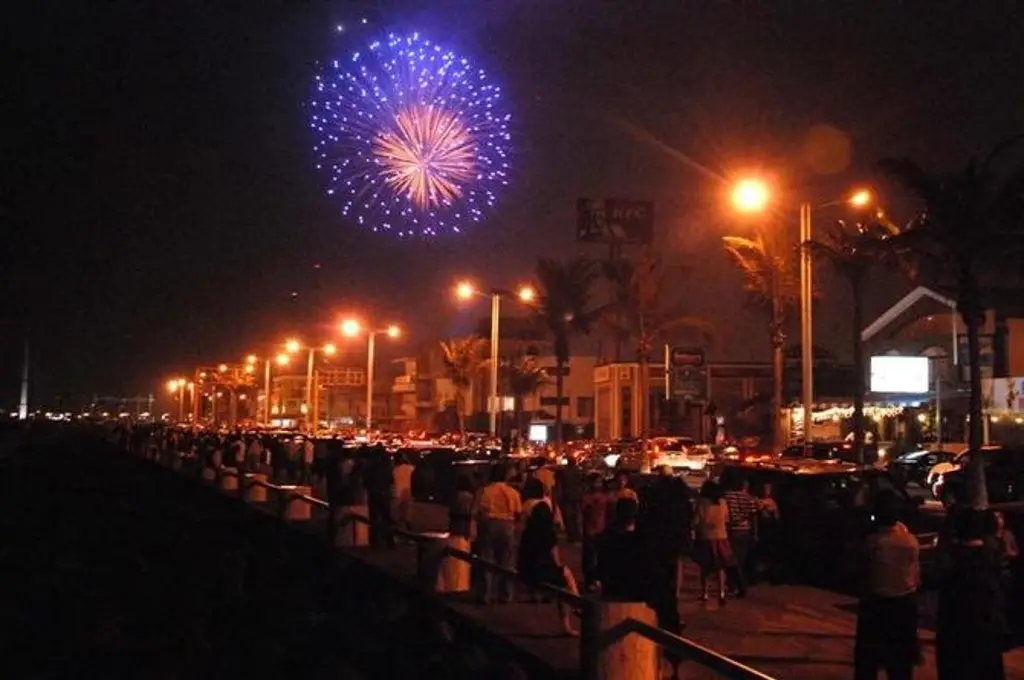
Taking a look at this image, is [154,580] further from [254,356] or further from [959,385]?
[254,356]

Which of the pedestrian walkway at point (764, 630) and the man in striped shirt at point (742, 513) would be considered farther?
the man in striped shirt at point (742, 513)

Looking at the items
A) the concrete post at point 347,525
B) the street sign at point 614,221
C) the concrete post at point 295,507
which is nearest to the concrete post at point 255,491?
the concrete post at point 295,507

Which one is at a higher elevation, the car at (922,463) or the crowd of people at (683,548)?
the car at (922,463)

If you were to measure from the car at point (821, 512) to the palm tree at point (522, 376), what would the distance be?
6601 cm

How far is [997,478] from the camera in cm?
3033

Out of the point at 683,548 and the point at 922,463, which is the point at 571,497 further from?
the point at 922,463

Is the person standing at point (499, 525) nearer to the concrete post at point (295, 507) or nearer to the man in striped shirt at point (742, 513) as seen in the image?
the man in striped shirt at point (742, 513)

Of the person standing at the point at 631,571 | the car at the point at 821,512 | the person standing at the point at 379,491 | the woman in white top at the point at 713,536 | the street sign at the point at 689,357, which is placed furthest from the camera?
the street sign at the point at 689,357

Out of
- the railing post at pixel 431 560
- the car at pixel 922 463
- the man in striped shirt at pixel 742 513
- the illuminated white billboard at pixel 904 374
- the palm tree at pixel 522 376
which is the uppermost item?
the palm tree at pixel 522 376

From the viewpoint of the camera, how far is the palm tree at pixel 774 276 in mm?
40656

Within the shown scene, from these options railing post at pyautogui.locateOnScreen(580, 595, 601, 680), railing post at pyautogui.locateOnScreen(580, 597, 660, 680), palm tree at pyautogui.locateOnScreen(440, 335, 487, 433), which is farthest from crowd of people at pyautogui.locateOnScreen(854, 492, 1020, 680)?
palm tree at pyautogui.locateOnScreen(440, 335, 487, 433)

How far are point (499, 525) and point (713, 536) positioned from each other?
240 centimetres

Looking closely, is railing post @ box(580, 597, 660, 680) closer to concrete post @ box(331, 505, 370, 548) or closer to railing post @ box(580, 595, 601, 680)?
railing post @ box(580, 595, 601, 680)

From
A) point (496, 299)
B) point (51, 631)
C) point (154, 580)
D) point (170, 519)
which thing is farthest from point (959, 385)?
point (51, 631)
